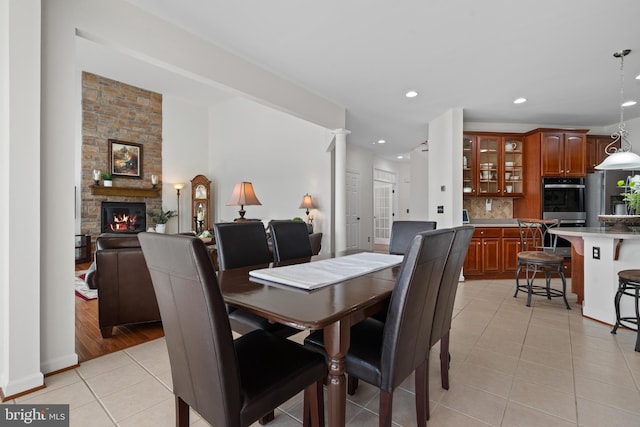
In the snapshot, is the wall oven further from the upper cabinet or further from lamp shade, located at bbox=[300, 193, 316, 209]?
lamp shade, located at bbox=[300, 193, 316, 209]

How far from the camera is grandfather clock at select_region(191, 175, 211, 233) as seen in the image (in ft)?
24.9

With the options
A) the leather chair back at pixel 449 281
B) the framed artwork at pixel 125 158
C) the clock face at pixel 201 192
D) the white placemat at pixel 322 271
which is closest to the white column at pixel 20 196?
the white placemat at pixel 322 271

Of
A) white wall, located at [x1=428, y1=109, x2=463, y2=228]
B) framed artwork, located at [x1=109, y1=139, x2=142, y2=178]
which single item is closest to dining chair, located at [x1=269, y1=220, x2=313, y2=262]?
white wall, located at [x1=428, y1=109, x2=463, y2=228]

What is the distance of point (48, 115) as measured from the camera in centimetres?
193

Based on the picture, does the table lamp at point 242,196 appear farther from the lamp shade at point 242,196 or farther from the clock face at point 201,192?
the clock face at point 201,192

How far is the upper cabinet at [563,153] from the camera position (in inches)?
192

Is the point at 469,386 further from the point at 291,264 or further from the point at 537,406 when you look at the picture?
the point at 291,264

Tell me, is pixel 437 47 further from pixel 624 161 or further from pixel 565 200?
pixel 565 200

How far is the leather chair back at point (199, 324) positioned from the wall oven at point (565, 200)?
549 centimetres

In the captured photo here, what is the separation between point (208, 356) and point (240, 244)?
111 cm

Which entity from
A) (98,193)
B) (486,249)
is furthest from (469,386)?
(98,193)

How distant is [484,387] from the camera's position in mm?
1854

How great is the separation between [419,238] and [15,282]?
219 cm

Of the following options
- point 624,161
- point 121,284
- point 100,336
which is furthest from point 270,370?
point 624,161
